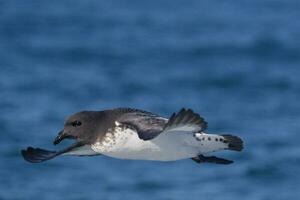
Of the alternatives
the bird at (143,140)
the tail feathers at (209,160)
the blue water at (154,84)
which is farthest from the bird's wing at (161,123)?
the blue water at (154,84)

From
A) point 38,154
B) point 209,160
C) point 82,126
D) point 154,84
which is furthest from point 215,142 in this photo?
point 154,84

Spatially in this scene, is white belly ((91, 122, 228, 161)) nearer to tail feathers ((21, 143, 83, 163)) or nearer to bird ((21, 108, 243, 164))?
bird ((21, 108, 243, 164))

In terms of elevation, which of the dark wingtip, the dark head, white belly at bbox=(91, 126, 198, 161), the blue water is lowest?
white belly at bbox=(91, 126, 198, 161)

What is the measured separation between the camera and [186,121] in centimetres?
1099

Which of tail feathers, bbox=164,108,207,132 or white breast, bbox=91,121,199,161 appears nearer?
tail feathers, bbox=164,108,207,132

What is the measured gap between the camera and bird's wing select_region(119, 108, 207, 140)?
35.9 feet

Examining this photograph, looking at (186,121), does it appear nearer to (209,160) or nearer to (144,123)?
(144,123)

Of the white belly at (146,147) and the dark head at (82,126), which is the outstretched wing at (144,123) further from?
the dark head at (82,126)

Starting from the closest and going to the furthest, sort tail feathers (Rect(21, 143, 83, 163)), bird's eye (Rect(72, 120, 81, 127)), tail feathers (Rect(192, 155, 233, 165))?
tail feathers (Rect(192, 155, 233, 165)) → bird's eye (Rect(72, 120, 81, 127)) → tail feathers (Rect(21, 143, 83, 163))

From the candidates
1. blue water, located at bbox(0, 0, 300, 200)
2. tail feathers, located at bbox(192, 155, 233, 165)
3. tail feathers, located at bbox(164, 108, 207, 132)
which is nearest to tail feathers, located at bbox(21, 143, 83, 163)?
tail feathers, located at bbox(192, 155, 233, 165)

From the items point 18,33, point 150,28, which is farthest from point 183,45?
point 18,33

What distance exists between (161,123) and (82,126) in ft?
2.69

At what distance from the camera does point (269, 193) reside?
79.0ft

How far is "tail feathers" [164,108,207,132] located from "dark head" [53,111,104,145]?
94cm
